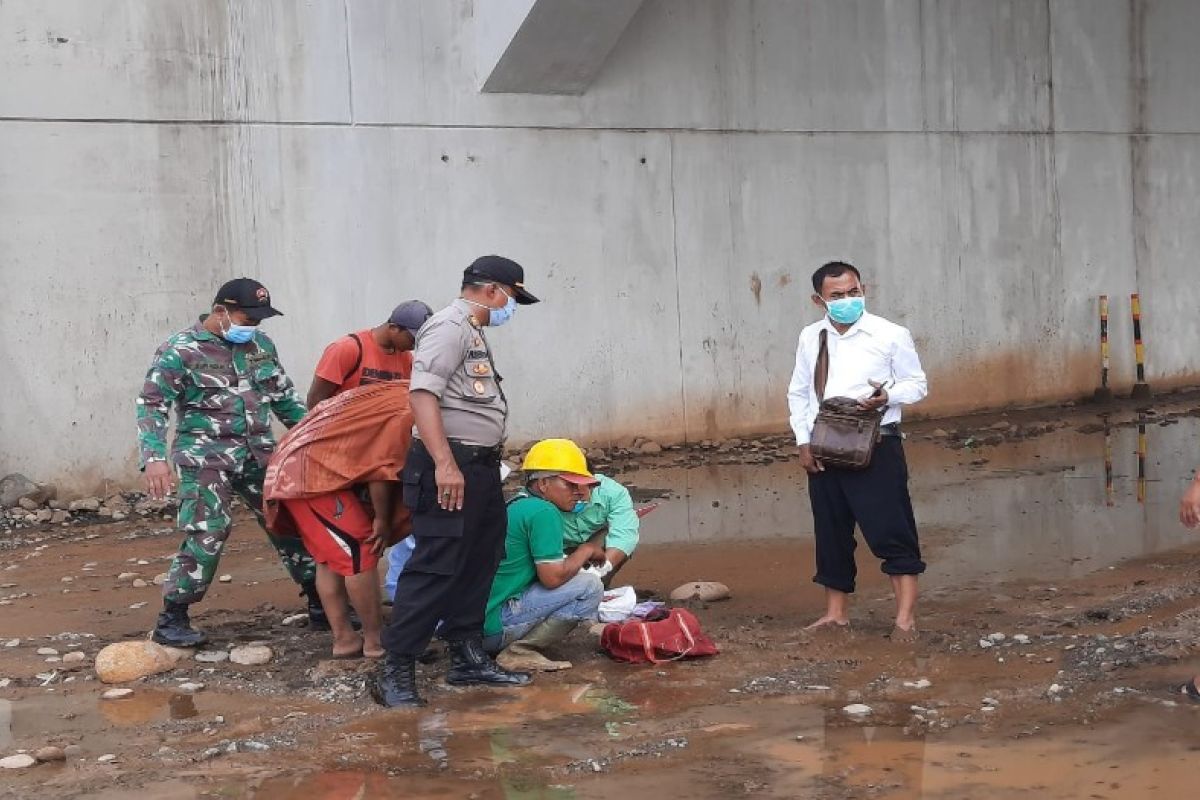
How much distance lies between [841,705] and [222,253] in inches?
260

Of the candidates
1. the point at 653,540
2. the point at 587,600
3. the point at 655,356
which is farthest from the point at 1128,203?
the point at 587,600

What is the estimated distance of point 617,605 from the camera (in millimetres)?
6773

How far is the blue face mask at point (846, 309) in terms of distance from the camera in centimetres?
656

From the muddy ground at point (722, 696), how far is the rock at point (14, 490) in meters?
0.68

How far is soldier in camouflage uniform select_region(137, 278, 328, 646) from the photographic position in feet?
22.0

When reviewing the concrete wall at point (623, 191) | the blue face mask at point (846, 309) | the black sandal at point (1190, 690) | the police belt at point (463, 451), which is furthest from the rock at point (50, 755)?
the concrete wall at point (623, 191)

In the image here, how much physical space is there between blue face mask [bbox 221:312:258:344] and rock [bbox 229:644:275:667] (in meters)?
1.37

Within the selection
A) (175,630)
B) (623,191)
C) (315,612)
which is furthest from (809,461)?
(623,191)

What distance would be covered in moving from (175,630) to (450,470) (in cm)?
193

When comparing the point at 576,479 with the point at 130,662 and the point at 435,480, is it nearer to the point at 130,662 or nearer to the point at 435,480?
the point at 435,480

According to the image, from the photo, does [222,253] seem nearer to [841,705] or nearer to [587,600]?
[587,600]

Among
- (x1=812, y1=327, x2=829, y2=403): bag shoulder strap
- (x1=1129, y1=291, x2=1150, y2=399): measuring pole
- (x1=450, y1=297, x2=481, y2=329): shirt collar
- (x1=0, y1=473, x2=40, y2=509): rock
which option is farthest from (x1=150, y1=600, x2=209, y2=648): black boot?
(x1=1129, y1=291, x2=1150, y2=399): measuring pole

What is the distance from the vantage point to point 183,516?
22.0 feet

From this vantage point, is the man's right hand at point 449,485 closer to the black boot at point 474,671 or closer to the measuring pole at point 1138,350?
the black boot at point 474,671
